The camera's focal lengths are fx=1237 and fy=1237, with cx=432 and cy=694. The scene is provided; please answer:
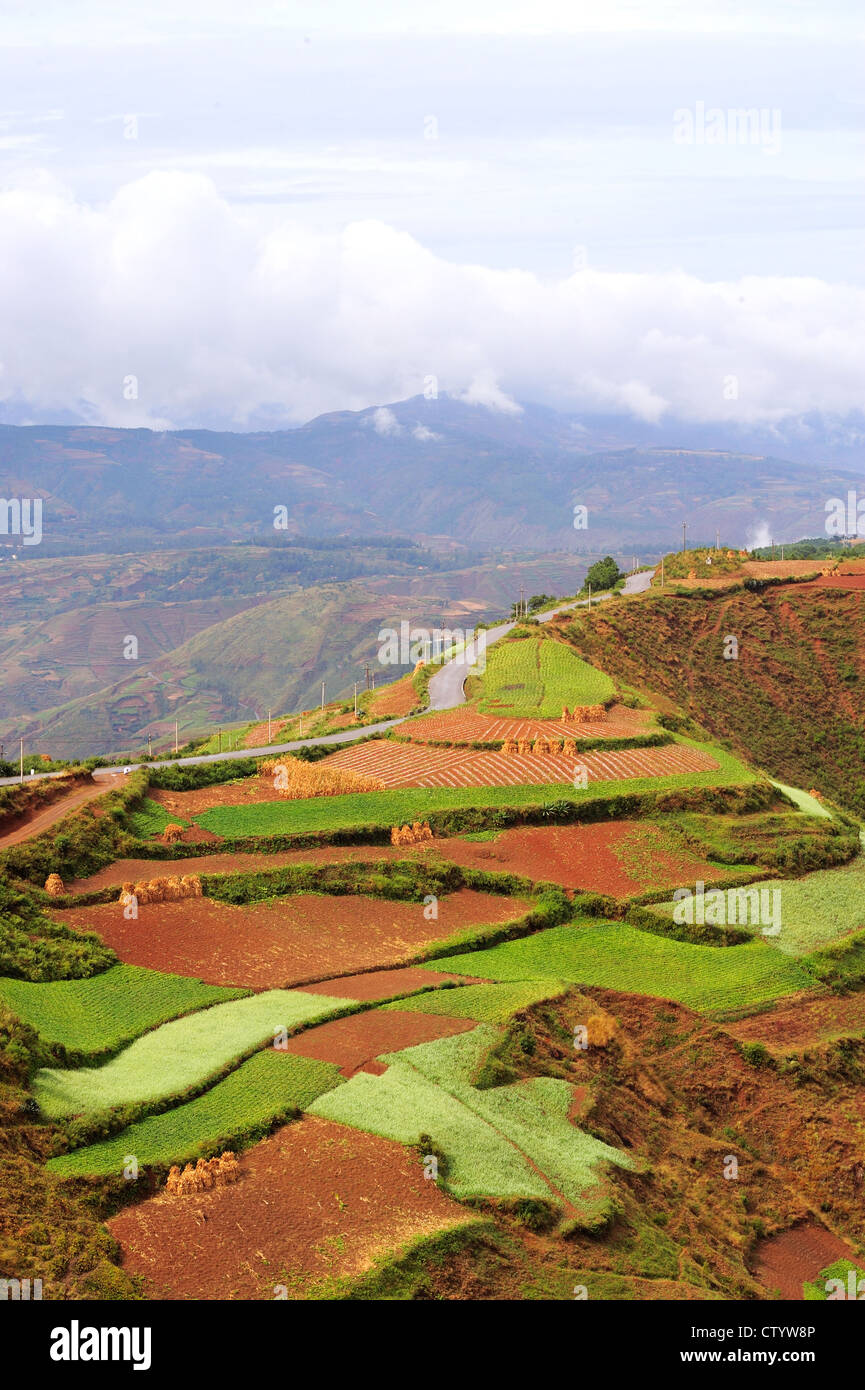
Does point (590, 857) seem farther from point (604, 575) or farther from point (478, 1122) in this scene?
point (604, 575)

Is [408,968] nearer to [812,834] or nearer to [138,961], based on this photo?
[138,961]

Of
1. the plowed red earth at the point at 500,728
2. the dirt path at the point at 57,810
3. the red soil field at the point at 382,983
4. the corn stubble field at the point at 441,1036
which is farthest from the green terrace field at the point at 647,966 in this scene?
the plowed red earth at the point at 500,728

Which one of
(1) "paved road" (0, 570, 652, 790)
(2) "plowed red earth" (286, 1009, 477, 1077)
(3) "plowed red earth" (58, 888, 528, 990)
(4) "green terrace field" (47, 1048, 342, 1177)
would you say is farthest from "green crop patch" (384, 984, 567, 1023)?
(1) "paved road" (0, 570, 652, 790)

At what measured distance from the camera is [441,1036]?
33.7m

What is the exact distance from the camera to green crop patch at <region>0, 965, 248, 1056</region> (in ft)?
110

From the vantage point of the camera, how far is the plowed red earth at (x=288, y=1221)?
22828 mm

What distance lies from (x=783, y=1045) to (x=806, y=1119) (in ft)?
10.5

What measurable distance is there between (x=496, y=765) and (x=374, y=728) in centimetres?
1189

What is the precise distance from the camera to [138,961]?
130 feet

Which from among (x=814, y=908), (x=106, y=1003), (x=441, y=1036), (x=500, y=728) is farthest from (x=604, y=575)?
(x=106, y=1003)

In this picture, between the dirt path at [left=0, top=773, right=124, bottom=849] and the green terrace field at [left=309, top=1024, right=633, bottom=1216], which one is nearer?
the green terrace field at [left=309, top=1024, right=633, bottom=1216]

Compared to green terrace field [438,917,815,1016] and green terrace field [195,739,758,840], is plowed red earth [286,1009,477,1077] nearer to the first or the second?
green terrace field [438,917,815,1016]

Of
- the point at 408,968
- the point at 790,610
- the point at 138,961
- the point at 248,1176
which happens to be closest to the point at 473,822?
the point at 408,968

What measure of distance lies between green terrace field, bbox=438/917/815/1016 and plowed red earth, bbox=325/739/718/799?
1344cm
